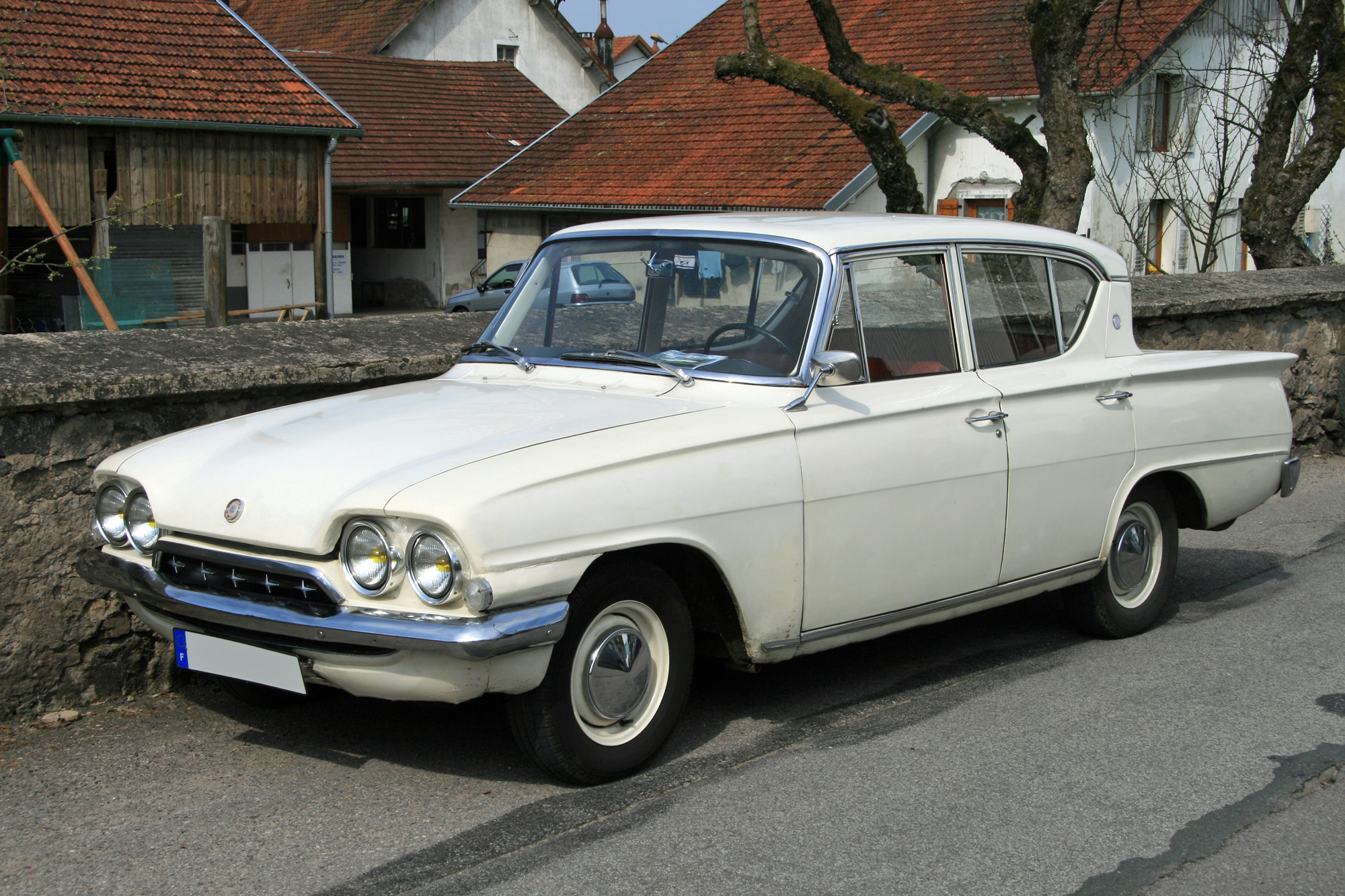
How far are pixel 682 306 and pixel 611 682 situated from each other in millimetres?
A: 1460

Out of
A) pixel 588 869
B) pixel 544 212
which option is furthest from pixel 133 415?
pixel 544 212

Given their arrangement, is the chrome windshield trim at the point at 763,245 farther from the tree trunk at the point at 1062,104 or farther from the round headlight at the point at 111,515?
the tree trunk at the point at 1062,104

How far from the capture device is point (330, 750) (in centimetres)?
436

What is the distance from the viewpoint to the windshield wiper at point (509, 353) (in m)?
5.02

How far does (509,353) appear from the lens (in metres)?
5.12

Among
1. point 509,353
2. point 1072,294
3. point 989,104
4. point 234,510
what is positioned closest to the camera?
point 234,510

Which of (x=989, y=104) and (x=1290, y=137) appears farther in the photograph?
(x=1290, y=137)

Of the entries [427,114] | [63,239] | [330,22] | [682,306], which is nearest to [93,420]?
[682,306]

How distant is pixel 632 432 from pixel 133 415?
194 centimetres

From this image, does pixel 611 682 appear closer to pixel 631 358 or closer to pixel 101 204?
pixel 631 358

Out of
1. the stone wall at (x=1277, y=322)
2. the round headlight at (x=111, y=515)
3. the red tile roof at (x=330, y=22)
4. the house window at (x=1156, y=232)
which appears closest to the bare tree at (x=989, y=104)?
the stone wall at (x=1277, y=322)

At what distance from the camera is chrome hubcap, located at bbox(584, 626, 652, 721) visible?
3936 millimetres

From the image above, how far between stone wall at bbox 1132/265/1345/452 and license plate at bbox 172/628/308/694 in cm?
691

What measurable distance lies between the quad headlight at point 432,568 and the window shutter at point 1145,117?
22645 millimetres
